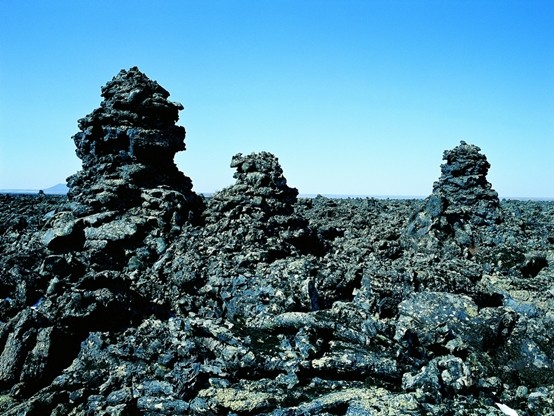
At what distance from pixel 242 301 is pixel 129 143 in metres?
14.5

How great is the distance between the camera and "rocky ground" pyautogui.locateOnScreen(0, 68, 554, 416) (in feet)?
37.0

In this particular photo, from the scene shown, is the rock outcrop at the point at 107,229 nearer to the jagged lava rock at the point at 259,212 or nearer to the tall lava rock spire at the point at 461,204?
the jagged lava rock at the point at 259,212

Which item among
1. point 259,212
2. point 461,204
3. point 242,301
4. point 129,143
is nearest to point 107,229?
point 129,143

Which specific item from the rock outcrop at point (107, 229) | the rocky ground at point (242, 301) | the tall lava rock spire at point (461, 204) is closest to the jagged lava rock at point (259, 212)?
the rocky ground at point (242, 301)

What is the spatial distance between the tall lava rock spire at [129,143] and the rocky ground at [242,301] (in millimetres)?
103

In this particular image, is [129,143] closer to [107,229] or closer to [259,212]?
[107,229]

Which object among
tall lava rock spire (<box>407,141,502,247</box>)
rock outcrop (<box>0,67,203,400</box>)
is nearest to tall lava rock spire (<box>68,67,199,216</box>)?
rock outcrop (<box>0,67,203,400</box>)

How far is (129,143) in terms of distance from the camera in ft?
86.1

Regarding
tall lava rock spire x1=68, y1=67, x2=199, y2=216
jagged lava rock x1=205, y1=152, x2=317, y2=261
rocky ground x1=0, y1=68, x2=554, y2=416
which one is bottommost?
rocky ground x1=0, y1=68, x2=554, y2=416

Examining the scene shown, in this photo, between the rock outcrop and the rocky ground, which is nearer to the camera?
the rocky ground

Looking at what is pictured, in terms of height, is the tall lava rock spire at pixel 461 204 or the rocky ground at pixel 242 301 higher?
the tall lava rock spire at pixel 461 204

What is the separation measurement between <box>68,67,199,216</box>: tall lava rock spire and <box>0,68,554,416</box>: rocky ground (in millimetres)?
103

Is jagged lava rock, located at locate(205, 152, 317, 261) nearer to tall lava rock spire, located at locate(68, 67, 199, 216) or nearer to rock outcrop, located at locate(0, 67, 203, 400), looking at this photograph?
rock outcrop, located at locate(0, 67, 203, 400)

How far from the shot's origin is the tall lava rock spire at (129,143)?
1013 inches
